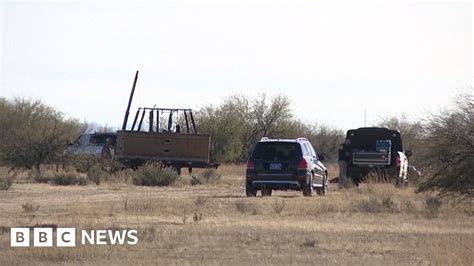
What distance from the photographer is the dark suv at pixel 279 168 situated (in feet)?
90.7

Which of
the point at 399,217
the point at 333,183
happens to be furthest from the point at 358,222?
the point at 333,183

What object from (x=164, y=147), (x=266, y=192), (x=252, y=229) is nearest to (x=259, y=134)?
(x=164, y=147)

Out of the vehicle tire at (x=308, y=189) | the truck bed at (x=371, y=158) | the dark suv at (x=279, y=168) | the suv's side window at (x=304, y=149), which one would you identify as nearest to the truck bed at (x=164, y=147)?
the truck bed at (x=371, y=158)

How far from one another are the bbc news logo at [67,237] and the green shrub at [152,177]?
1783cm

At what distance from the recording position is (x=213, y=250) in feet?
50.0

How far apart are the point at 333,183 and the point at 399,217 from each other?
19961 millimetres

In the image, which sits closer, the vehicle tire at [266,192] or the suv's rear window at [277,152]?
the suv's rear window at [277,152]

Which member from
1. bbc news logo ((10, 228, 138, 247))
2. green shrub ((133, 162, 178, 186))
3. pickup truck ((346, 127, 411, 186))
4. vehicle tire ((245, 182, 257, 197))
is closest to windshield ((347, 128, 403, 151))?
pickup truck ((346, 127, 411, 186))

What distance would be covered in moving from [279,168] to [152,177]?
334 inches

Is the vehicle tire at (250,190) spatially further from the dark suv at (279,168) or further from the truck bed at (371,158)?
the truck bed at (371,158)

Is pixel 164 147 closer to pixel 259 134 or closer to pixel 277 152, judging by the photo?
pixel 277 152

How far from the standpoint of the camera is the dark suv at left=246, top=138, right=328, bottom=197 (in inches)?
1089

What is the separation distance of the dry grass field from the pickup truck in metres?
7.01

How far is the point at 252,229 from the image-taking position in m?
18.0
